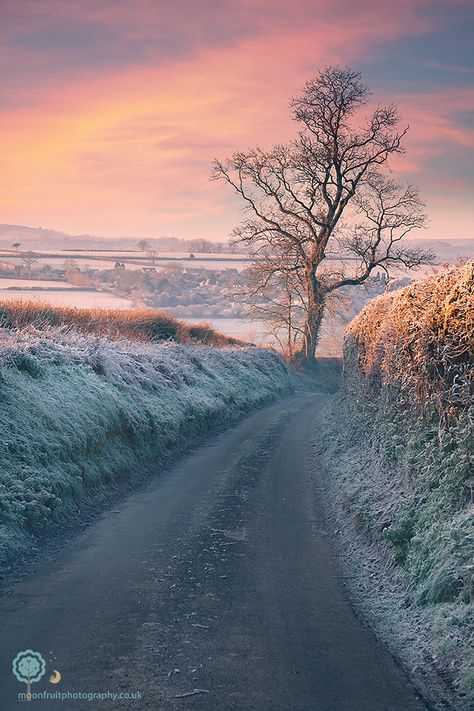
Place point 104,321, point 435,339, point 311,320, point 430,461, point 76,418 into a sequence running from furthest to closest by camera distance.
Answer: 1. point 311,320
2. point 104,321
3. point 76,418
4. point 435,339
5. point 430,461

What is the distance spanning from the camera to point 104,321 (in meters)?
26.9

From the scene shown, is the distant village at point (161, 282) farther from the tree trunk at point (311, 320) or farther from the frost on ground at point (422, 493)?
the frost on ground at point (422, 493)

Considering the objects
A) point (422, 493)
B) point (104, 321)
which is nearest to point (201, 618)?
point (422, 493)

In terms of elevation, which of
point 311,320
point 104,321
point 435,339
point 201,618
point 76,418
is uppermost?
point 311,320

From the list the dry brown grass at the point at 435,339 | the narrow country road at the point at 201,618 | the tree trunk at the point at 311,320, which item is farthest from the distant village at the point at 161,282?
the narrow country road at the point at 201,618

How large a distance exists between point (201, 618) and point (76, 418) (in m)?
6.84

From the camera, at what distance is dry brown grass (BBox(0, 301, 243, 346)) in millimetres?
21547

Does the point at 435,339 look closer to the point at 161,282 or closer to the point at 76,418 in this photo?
the point at 76,418

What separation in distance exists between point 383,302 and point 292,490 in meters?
5.17

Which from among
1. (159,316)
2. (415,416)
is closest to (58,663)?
(415,416)

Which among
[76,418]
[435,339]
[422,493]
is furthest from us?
[76,418]

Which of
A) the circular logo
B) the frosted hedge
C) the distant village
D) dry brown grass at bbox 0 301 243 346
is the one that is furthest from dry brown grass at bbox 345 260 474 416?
the distant village

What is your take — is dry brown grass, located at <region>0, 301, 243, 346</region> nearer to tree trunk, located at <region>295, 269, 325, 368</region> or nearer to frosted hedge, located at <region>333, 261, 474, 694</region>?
tree trunk, located at <region>295, 269, 325, 368</region>

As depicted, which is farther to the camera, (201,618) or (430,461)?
(430,461)
